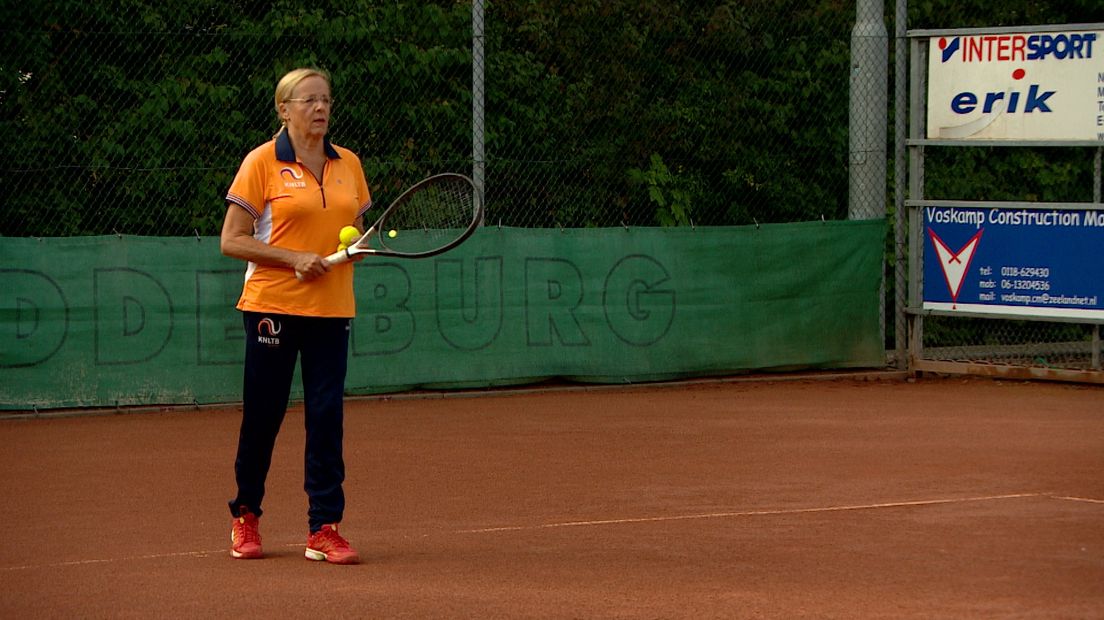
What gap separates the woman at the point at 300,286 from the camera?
6.39 meters

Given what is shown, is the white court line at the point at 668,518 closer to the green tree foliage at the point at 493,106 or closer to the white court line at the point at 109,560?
the white court line at the point at 109,560

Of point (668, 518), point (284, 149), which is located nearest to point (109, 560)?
point (284, 149)

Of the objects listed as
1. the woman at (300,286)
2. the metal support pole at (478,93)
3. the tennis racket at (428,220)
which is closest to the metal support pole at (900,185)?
the metal support pole at (478,93)

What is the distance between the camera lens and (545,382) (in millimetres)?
12461

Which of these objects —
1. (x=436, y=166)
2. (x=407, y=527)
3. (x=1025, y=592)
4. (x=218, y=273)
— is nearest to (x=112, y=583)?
(x=407, y=527)

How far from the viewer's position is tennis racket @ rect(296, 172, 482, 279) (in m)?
6.80

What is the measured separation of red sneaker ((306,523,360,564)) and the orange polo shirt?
81cm

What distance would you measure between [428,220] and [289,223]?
1493 mm

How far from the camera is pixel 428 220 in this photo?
7.84m

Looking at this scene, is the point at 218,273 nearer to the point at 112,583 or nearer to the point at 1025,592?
the point at 112,583

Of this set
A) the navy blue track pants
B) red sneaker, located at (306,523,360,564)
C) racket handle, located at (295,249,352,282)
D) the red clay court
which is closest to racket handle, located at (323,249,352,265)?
racket handle, located at (295,249,352,282)

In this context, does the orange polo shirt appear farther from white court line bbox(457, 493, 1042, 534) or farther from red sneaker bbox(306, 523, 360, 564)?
white court line bbox(457, 493, 1042, 534)

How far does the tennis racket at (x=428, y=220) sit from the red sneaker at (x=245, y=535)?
1.05 metres

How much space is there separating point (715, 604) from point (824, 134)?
8775mm
